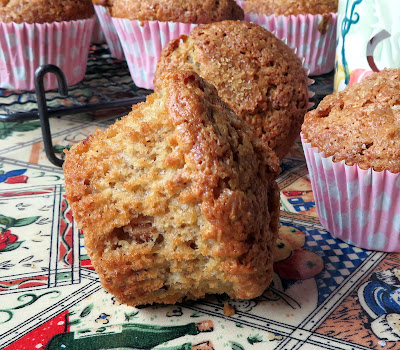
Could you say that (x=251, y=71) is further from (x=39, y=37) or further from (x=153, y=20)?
(x=39, y=37)

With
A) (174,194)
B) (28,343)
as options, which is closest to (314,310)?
(174,194)

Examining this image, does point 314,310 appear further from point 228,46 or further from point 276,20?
point 276,20

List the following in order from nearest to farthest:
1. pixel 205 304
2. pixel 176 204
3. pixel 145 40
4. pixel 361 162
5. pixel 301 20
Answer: pixel 176 204 → pixel 205 304 → pixel 361 162 → pixel 145 40 → pixel 301 20

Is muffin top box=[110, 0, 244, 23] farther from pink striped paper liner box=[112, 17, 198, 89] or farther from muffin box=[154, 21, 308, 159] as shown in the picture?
muffin box=[154, 21, 308, 159]

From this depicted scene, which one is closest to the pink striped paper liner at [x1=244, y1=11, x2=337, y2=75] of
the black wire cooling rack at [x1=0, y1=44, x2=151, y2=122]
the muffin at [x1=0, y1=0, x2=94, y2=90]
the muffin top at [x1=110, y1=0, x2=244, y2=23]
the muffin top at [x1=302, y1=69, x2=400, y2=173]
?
the muffin top at [x1=110, y1=0, x2=244, y2=23]

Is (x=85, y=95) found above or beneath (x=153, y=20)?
beneath

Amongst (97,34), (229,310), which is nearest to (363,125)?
(229,310)

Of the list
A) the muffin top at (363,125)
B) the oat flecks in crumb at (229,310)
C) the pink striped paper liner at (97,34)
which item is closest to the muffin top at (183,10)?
the muffin top at (363,125)
